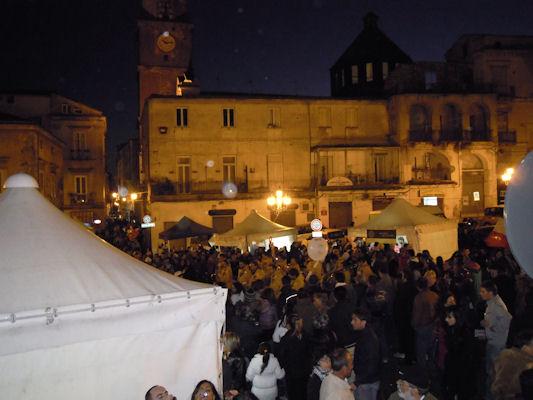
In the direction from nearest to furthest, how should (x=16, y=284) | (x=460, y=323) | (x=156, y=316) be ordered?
1. (x=16, y=284)
2. (x=156, y=316)
3. (x=460, y=323)

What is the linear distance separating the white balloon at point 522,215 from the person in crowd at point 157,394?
310 cm

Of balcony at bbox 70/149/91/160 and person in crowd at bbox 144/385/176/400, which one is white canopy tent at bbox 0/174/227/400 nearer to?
person in crowd at bbox 144/385/176/400

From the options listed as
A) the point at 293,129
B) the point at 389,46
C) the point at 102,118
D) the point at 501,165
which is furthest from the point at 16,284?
the point at 389,46

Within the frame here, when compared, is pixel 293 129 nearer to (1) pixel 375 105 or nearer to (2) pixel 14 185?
(1) pixel 375 105

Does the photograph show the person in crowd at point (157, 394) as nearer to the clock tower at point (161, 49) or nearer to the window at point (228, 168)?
the window at point (228, 168)

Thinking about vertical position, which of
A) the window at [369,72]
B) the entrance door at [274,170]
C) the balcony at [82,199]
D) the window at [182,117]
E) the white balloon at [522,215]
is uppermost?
the window at [369,72]

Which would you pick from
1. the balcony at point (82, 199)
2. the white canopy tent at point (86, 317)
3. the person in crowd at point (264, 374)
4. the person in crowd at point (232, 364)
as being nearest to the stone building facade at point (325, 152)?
the balcony at point (82, 199)

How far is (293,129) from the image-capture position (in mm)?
31984

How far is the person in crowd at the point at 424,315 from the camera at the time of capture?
8.05 meters

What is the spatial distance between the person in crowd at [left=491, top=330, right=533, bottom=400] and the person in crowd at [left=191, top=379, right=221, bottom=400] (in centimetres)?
303

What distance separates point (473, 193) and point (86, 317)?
33919 millimetres

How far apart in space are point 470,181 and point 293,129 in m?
13.4

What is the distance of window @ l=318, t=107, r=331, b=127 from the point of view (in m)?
32.2

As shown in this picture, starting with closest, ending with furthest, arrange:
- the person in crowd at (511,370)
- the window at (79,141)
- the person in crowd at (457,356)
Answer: the person in crowd at (511,370)
the person in crowd at (457,356)
the window at (79,141)
